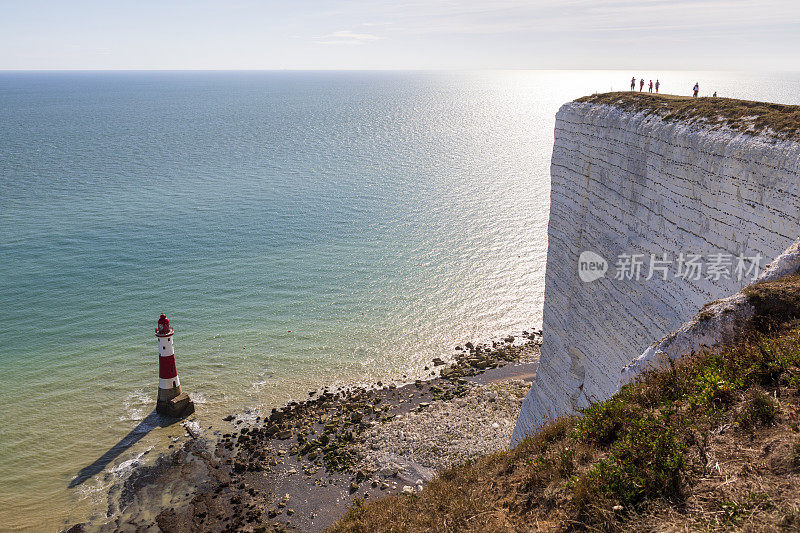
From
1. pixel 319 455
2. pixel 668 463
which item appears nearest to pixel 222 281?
pixel 319 455

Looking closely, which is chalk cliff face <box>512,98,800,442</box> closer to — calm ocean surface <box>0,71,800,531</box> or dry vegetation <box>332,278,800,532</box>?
dry vegetation <box>332,278,800,532</box>

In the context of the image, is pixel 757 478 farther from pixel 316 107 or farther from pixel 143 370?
pixel 316 107

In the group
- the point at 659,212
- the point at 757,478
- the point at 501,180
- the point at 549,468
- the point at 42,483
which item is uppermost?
the point at 659,212

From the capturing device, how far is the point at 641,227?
12.9 meters

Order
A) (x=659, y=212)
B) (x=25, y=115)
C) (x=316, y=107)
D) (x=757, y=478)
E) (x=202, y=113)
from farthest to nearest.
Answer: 1. (x=316, y=107)
2. (x=202, y=113)
3. (x=25, y=115)
4. (x=659, y=212)
5. (x=757, y=478)

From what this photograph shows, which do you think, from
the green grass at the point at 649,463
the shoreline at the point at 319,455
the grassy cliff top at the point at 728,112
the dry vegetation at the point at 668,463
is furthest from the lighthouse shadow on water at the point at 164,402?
the grassy cliff top at the point at 728,112

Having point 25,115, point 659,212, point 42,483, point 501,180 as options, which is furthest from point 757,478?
point 25,115

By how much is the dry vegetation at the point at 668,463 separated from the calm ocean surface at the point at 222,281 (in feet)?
60.2

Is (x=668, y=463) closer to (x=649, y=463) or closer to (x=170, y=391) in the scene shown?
(x=649, y=463)

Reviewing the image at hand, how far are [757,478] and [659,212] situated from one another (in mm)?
8236

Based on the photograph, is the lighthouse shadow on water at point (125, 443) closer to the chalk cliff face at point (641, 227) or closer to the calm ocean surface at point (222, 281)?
the calm ocean surface at point (222, 281)

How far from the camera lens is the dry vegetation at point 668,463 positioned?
524cm

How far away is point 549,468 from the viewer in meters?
7.11

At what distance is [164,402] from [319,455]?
8116 millimetres
